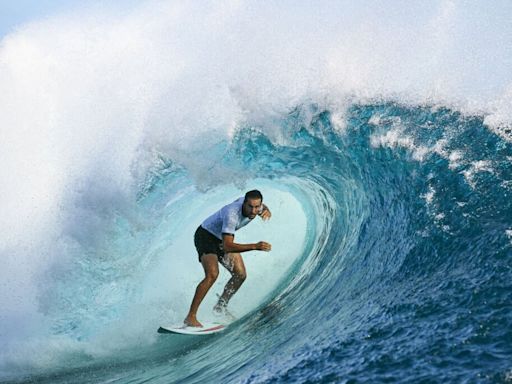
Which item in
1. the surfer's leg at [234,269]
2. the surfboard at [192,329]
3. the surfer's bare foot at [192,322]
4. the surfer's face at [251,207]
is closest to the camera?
the surfer's face at [251,207]

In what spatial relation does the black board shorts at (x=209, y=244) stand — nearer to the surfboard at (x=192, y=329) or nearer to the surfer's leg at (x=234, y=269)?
the surfer's leg at (x=234, y=269)

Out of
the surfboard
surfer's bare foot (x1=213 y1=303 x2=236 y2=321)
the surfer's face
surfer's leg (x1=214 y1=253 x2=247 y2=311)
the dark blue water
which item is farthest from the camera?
surfer's bare foot (x1=213 y1=303 x2=236 y2=321)

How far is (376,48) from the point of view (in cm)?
845

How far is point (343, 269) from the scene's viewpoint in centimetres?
644

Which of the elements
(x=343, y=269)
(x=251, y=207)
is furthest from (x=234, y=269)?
(x=343, y=269)

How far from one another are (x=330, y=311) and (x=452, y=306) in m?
1.63

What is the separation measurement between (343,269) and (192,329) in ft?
5.73

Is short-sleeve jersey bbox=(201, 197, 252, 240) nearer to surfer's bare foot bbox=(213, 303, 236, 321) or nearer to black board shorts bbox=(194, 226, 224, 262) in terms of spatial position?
black board shorts bbox=(194, 226, 224, 262)

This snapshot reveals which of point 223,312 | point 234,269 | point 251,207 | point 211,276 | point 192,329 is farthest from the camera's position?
point 223,312

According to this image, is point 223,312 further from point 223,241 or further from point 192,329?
point 223,241

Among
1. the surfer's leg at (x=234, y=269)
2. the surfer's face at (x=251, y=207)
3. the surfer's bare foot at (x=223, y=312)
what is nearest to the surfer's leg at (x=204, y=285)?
the surfer's leg at (x=234, y=269)

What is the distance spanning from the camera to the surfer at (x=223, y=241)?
5.88m

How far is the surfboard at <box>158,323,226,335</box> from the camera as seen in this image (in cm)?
613

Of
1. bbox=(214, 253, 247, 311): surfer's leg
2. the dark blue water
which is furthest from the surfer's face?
the dark blue water
